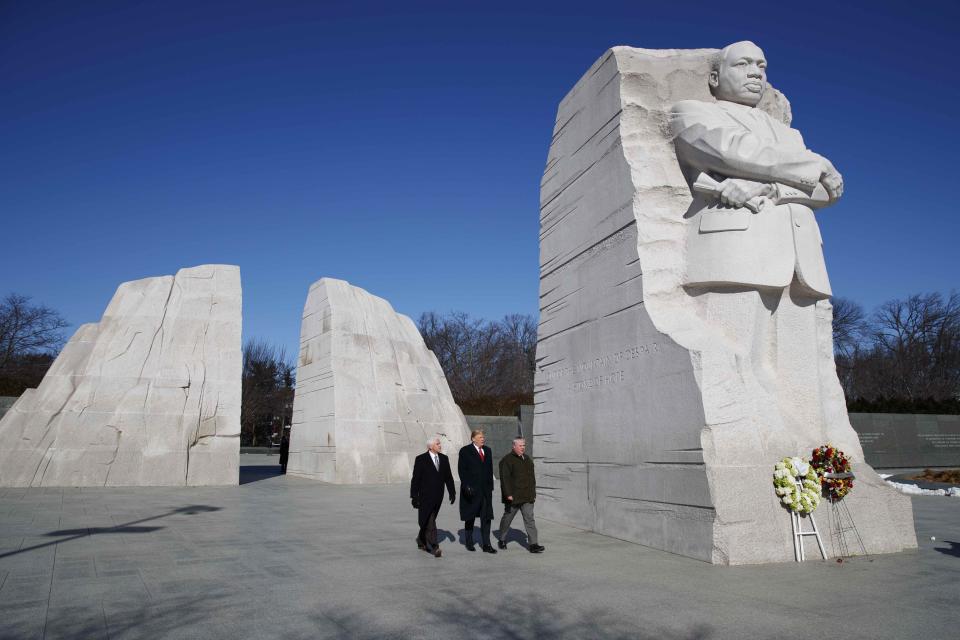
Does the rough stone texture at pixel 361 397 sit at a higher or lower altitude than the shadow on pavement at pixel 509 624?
higher

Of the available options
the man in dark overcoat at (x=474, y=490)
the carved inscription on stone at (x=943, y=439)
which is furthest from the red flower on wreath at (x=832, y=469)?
the carved inscription on stone at (x=943, y=439)

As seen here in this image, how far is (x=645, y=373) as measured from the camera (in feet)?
23.2

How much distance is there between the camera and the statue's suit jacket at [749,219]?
6.85 meters

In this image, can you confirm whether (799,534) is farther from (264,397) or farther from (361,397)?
(264,397)

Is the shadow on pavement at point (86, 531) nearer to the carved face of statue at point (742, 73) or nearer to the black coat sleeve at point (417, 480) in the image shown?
the black coat sleeve at point (417, 480)

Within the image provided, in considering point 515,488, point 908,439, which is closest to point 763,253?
point 515,488

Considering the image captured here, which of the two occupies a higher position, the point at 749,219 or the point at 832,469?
the point at 749,219

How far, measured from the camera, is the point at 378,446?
1576cm

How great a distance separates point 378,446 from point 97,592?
11075 mm

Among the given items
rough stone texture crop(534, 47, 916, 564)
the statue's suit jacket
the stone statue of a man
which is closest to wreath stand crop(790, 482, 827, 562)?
rough stone texture crop(534, 47, 916, 564)

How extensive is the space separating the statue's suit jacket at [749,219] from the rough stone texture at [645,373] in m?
0.39

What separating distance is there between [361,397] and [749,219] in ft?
36.5

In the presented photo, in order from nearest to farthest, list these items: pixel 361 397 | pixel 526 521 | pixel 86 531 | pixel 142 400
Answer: pixel 526 521
pixel 86 531
pixel 142 400
pixel 361 397

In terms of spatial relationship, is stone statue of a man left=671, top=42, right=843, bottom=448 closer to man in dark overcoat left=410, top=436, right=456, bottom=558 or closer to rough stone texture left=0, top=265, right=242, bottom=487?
man in dark overcoat left=410, top=436, right=456, bottom=558
